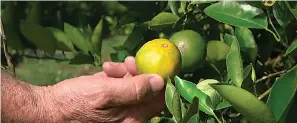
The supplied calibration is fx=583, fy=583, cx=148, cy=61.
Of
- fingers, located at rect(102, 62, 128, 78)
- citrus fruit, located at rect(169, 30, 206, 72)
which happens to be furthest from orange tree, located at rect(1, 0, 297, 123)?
fingers, located at rect(102, 62, 128, 78)

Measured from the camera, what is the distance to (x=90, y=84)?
1.27 meters

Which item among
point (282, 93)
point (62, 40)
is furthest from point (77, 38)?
point (282, 93)

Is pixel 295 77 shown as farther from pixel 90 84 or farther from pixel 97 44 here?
pixel 97 44

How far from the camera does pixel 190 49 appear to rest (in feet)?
4.42

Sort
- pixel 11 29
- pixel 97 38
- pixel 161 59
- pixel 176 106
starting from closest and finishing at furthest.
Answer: pixel 176 106 → pixel 161 59 → pixel 97 38 → pixel 11 29

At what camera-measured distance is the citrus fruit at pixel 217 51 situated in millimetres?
1378

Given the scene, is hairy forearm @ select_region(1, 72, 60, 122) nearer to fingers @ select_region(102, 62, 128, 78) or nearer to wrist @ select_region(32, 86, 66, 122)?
wrist @ select_region(32, 86, 66, 122)

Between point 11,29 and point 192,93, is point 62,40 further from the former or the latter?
point 192,93

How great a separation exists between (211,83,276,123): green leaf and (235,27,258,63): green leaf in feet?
1.19

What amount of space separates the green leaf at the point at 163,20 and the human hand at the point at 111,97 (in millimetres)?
143

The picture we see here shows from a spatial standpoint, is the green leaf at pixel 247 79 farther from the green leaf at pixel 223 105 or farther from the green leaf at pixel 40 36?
the green leaf at pixel 40 36

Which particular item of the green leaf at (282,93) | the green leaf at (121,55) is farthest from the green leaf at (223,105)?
the green leaf at (121,55)

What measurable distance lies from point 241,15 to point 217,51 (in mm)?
164

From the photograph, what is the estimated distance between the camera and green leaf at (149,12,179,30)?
1.42 m
